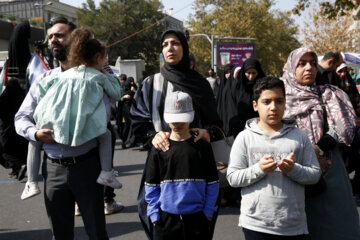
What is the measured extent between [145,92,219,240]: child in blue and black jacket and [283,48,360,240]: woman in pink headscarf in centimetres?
81

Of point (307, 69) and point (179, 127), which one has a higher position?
point (307, 69)

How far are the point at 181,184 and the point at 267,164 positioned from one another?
622mm

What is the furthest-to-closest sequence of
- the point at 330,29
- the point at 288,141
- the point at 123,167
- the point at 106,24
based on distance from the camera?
the point at 106,24, the point at 330,29, the point at 123,167, the point at 288,141

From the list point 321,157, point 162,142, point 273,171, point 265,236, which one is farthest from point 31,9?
point 265,236

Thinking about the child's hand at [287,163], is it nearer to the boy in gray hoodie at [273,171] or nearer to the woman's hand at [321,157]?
the boy in gray hoodie at [273,171]

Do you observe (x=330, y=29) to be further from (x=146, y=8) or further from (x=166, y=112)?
(x=166, y=112)

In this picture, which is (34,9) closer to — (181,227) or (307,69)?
(307,69)

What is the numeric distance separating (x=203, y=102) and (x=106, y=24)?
144ft

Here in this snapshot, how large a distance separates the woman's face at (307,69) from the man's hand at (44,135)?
1.90 metres

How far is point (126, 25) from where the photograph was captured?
45.4 meters

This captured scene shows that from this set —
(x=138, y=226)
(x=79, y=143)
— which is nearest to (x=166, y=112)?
(x=79, y=143)

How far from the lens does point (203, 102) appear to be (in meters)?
2.96

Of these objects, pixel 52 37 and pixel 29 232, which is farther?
pixel 29 232

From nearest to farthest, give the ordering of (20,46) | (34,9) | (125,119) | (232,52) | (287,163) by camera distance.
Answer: (287,163) < (20,46) < (125,119) < (232,52) < (34,9)
